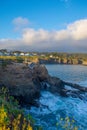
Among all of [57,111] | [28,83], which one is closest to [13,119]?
[57,111]

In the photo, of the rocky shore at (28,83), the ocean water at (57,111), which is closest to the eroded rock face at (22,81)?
the rocky shore at (28,83)

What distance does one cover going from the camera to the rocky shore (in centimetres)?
2369

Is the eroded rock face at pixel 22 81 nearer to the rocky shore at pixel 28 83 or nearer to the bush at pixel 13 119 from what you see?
the rocky shore at pixel 28 83

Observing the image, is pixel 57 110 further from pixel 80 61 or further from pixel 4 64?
pixel 80 61

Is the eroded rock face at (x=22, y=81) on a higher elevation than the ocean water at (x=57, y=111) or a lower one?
higher

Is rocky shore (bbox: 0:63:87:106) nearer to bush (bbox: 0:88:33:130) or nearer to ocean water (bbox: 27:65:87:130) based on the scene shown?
ocean water (bbox: 27:65:87:130)

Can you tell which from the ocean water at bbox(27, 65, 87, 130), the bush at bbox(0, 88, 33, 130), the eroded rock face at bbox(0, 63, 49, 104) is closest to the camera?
the bush at bbox(0, 88, 33, 130)

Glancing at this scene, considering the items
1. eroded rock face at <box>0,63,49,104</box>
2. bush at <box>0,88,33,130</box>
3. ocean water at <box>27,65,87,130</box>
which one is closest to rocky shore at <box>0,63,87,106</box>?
eroded rock face at <box>0,63,49,104</box>

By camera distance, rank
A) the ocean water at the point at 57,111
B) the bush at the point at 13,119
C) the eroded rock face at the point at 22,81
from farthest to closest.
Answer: the eroded rock face at the point at 22,81, the ocean water at the point at 57,111, the bush at the point at 13,119

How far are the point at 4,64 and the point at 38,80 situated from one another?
389cm

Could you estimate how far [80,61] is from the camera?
195 meters

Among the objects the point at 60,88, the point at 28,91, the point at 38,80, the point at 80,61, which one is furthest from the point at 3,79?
the point at 80,61

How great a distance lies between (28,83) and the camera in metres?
25.1

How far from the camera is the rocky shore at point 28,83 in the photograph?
77.7 feet
